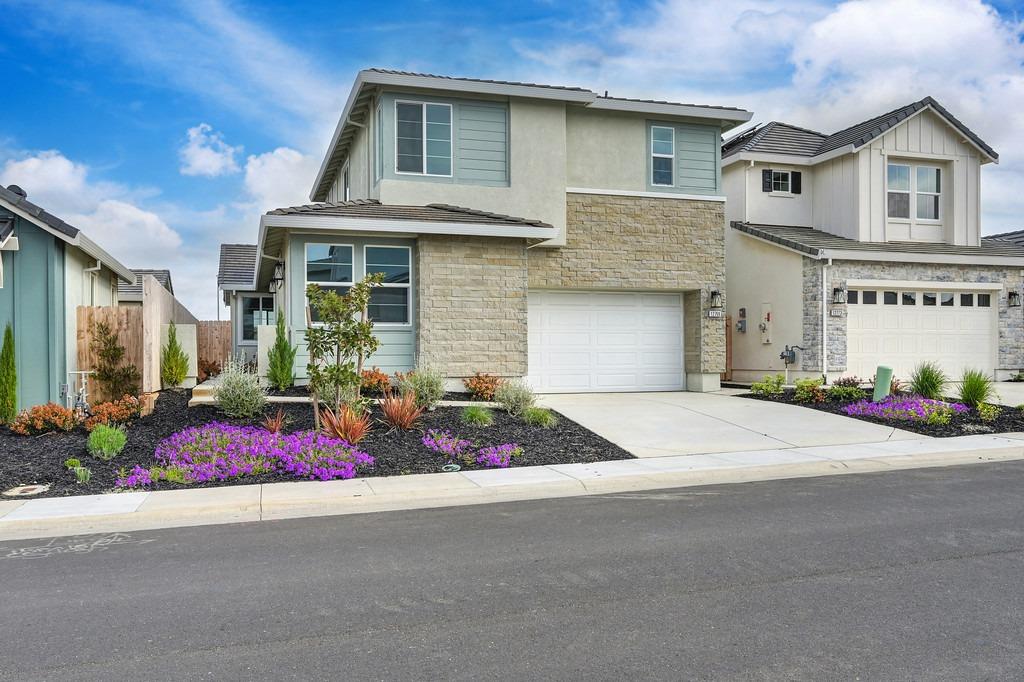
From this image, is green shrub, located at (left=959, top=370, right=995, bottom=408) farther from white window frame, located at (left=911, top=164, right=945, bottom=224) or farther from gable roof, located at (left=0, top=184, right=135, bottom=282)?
gable roof, located at (left=0, top=184, right=135, bottom=282)

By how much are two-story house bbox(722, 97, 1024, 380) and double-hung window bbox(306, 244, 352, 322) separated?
1089 cm

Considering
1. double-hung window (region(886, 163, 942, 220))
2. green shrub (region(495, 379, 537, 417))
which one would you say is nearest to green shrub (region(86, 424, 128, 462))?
green shrub (region(495, 379, 537, 417))

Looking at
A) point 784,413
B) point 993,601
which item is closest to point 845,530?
point 993,601

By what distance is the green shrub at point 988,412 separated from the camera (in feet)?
47.3

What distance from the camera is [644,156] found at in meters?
18.9

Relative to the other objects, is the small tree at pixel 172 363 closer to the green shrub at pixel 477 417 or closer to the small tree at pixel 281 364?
the small tree at pixel 281 364

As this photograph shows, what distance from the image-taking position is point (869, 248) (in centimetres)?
2000

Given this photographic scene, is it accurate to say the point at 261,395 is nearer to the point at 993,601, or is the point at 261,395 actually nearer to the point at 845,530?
the point at 845,530

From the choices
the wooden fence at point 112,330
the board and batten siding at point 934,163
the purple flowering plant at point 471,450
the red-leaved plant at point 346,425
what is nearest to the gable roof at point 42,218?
the wooden fence at point 112,330

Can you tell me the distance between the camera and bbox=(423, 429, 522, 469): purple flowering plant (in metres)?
10.8

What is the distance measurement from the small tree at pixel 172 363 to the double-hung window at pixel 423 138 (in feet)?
21.1

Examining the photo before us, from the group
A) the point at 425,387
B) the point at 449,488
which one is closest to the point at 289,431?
the point at 425,387

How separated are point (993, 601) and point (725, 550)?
1.90m

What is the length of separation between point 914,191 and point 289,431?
717 inches
